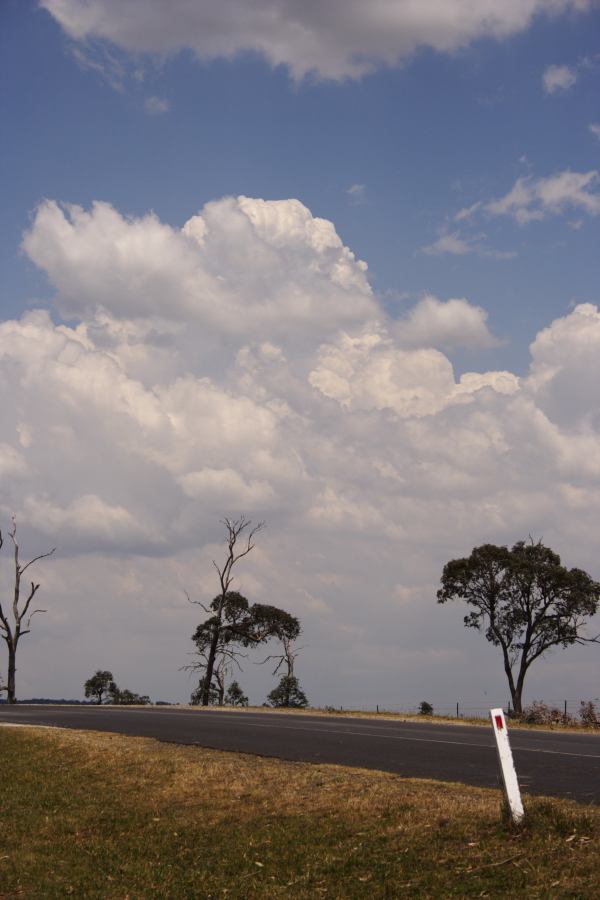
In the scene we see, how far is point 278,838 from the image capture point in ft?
35.3

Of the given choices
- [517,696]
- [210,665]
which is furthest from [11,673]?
[517,696]

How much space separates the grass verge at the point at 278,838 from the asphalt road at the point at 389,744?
4.57 ft

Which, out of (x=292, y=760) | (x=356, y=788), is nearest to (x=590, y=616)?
(x=292, y=760)

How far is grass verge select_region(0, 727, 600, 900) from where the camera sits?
8.65m

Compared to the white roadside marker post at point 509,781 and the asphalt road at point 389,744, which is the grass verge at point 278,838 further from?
the asphalt road at point 389,744

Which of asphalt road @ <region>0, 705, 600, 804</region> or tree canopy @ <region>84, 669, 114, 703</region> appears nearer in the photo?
asphalt road @ <region>0, 705, 600, 804</region>

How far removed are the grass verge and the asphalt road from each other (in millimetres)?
1391

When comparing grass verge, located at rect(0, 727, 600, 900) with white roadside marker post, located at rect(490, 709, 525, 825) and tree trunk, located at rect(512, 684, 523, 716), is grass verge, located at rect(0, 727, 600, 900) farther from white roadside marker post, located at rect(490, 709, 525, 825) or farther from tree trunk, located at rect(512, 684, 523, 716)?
tree trunk, located at rect(512, 684, 523, 716)

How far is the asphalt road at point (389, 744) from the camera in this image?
1450 centimetres

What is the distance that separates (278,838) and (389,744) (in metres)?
9.55

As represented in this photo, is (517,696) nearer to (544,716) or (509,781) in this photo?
(544,716)

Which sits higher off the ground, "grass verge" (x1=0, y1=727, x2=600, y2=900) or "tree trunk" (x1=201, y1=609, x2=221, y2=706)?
"tree trunk" (x1=201, y1=609, x2=221, y2=706)

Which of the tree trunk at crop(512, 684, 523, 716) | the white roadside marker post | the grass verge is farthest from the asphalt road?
the tree trunk at crop(512, 684, 523, 716)

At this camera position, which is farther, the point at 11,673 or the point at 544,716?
the point at 11,673
